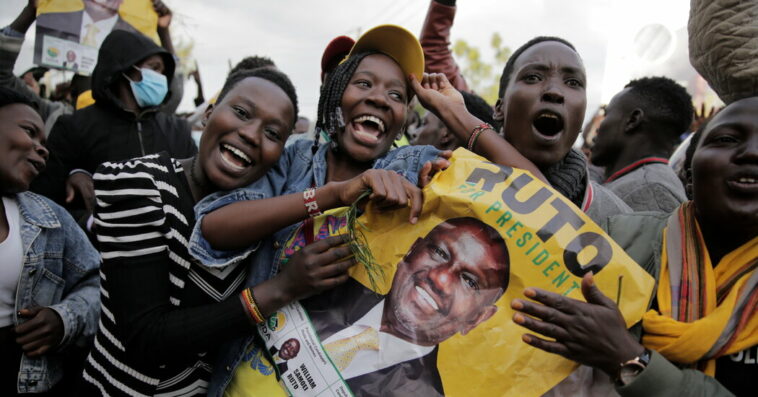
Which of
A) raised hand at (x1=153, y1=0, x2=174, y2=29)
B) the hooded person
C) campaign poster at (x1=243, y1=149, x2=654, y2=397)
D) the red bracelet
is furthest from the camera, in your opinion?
raised hand at (x1=153, y1=0, x2=174, y2=29)

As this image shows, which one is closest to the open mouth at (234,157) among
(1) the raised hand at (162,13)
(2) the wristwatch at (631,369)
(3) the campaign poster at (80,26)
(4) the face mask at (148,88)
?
(2) the wristwatch at (631,369)

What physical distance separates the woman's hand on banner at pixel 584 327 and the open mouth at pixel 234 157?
3.62 ft

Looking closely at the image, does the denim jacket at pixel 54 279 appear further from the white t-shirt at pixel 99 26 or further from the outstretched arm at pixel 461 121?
the white t-shirt at pixel 99 26

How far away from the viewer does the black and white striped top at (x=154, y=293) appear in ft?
5.62

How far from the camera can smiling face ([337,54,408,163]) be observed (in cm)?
197

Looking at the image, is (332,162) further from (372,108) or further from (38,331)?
(38,331)

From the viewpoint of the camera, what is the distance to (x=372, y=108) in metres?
1.97

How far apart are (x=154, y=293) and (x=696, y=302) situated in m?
1.68

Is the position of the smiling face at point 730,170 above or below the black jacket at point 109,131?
above

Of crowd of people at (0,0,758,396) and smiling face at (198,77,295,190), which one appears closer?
crowd of people at (0,0,758,396)

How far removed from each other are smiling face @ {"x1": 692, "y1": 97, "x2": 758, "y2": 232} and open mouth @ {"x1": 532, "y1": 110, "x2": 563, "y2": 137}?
444mm

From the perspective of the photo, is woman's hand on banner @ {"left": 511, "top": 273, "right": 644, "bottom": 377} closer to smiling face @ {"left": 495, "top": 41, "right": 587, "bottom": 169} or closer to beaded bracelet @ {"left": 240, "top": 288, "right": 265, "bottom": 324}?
smiling face @ {"left": 495, "top": 41, "right": 587, "bottom": 169}

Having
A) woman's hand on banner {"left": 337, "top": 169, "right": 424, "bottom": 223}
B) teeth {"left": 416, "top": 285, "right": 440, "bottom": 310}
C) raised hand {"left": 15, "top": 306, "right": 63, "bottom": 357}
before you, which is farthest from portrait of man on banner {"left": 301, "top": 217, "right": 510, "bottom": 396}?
raised hand {"left": 15, "top": 306, "right": 63, "bottom": 357}

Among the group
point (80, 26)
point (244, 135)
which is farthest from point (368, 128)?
point (80, 26)
